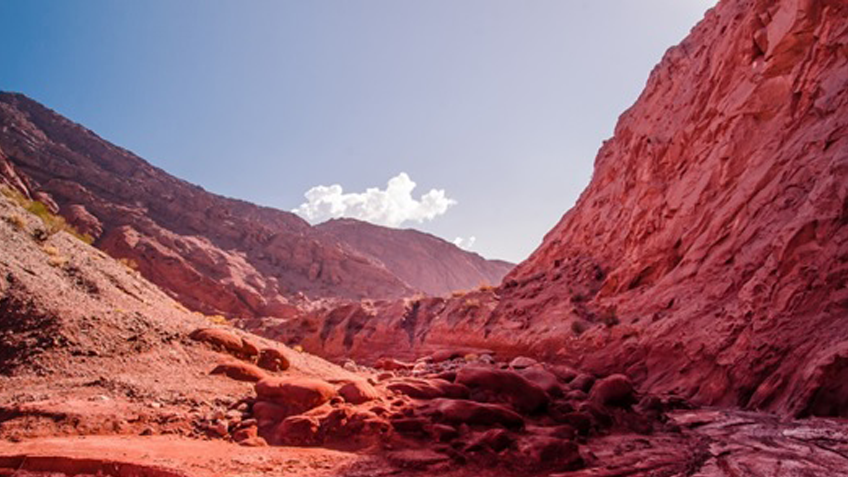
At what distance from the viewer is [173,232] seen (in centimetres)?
4738

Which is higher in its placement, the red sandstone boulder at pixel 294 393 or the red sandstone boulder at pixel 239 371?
the red sandstone boulder at pixel 239 371

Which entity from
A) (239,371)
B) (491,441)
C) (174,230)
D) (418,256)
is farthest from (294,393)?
(418,256)

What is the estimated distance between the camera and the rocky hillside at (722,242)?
8484mm

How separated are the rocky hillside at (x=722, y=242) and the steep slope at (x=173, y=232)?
24.4 m

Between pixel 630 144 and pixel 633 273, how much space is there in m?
8.43

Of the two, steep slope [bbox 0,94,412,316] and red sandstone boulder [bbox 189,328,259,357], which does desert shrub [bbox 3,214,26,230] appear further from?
steep slope [bbox 0,94,412,316]

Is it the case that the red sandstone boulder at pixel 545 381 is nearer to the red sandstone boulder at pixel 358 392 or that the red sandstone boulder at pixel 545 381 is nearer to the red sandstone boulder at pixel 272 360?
the red sandstone boulder at pixel 358 392

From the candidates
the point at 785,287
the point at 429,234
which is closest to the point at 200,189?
the point at 429,234

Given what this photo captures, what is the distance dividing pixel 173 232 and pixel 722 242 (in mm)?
49121

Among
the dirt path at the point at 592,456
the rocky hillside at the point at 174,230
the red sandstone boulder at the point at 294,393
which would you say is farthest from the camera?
the rocky hillside at the point at 174,230

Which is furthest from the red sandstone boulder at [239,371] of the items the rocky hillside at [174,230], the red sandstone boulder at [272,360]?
the rocky hillside at [174,230]

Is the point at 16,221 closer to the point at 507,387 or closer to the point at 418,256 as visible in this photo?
the point at 507,387

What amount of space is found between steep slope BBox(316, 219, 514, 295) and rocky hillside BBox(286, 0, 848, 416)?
58024 mm

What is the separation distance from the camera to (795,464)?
5035mm
